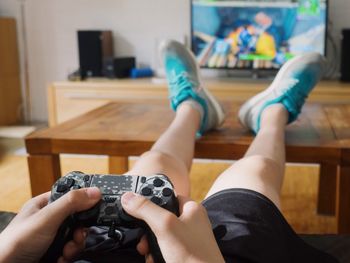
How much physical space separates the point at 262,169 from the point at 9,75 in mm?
2614

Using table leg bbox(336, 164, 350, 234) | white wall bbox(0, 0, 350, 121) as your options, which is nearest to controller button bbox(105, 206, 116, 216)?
table leg bbox(336, 164, 350, 234)

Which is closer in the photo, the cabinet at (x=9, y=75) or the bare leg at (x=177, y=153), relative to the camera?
the bare leg at (x=177, y=153)

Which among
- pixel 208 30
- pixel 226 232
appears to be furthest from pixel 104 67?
pixel 226 232

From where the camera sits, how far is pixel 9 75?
3.08 meters

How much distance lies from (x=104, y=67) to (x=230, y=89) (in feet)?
2.65

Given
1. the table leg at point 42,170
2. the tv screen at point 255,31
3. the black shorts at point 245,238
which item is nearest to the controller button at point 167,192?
the black shorts at point 245,238

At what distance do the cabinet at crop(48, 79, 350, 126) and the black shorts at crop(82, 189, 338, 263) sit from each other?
1.81 metres

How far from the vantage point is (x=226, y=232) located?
63 cm

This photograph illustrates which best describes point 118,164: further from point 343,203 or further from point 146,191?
point 146,191

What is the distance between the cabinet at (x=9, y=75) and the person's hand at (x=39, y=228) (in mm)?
2677

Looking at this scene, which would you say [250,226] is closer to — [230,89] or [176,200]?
[176,200]

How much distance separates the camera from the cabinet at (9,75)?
3016mm

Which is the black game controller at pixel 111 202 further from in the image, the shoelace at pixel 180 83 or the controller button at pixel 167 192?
the shoelace at pixel 180 83

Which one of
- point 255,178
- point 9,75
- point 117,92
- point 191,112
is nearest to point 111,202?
point 255,178
